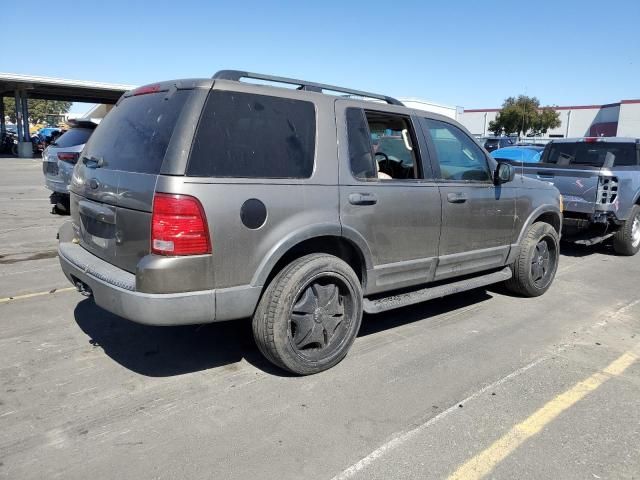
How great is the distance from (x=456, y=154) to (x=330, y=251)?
68.0 inches

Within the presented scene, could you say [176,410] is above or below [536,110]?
below

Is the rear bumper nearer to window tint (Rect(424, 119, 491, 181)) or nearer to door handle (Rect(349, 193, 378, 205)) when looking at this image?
door handle (Rect(349, 193, 378, 205))

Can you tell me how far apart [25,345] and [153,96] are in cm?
214

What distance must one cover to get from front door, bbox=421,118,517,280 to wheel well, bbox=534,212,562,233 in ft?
2.71

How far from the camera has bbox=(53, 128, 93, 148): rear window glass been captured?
952 cm

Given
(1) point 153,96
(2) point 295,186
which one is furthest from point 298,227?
(1) point 153,96

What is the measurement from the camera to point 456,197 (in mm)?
4613

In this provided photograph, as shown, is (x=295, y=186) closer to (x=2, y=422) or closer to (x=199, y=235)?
(x=199, y=235)

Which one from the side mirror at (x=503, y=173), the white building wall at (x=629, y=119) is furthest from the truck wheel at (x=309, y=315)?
the white building wall at (x=629, y=119)

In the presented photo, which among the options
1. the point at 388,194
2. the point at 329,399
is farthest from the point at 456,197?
the point at 329,399

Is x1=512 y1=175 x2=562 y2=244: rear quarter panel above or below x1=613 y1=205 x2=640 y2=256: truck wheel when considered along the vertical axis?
above

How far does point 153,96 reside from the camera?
3627mm

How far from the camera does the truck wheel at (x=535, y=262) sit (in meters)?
5.56

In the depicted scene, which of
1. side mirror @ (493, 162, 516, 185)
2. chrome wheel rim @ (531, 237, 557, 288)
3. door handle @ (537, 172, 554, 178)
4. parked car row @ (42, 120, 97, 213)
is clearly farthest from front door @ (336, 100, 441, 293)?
parked car row @ (42, 120, 97, 213)
